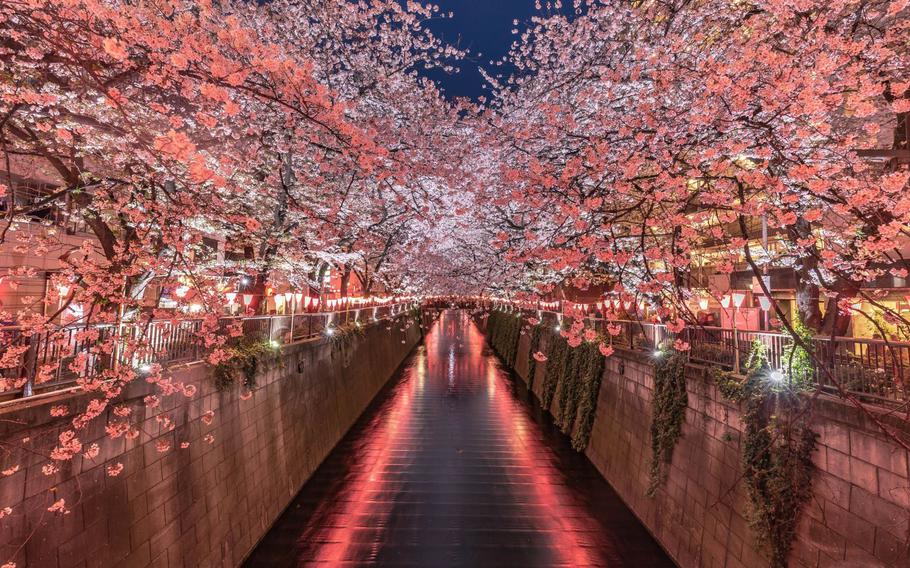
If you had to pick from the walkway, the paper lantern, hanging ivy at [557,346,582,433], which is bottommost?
the walkway

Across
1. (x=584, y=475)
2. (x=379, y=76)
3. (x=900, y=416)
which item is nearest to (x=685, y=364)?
(x=900, y=416)

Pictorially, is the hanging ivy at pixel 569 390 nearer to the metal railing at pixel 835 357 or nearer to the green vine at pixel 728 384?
the metal railing at pixel 835 357

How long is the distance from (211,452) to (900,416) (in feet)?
35.3

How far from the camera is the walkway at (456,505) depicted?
387 inches

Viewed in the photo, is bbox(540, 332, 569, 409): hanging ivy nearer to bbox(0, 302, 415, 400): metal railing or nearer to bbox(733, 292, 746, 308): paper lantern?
bbox(733, 292, 746, 308): paper lantern

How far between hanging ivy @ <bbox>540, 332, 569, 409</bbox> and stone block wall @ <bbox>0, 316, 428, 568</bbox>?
1091 centimetres

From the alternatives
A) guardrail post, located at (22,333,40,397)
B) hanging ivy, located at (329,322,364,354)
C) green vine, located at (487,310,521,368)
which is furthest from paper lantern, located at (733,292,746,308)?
green vine, located at (487,310,521,368)

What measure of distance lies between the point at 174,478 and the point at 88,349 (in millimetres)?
2807

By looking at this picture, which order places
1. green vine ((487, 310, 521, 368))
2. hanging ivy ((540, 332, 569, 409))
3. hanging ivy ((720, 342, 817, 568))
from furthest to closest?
1. green vine ((487, 310, 521, 368))
2. hanging ivy ((540, 332, 569, 409))
3. hanging ivy ((720, 342, 817, 568))

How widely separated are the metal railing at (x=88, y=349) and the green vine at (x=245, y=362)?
567 millimetres

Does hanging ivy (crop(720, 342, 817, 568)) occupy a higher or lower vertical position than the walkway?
higher

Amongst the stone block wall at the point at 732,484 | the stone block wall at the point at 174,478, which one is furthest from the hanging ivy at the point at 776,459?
the stone block wall at the point at 174,478

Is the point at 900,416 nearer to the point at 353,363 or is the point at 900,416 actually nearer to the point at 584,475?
the point at 584,475

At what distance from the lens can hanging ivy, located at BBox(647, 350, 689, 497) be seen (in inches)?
378
